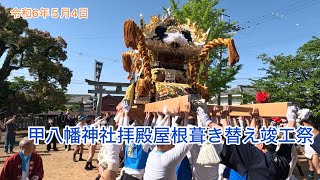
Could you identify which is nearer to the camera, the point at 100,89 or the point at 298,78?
the point at 298,78

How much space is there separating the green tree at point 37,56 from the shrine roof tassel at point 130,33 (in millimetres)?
13907

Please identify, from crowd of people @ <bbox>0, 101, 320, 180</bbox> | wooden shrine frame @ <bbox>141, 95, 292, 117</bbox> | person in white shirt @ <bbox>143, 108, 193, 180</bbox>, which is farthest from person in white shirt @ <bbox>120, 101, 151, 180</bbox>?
person in white shirt @ <bbox>143, 108, 193, 180</bbox>

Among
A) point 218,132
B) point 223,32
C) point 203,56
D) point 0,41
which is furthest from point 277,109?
point 0,41

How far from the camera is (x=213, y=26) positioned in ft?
47.5

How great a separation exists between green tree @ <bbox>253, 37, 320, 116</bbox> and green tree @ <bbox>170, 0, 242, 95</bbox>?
1993mm

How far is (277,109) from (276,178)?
27.6 inches

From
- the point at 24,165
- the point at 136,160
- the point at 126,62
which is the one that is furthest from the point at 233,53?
the point at 24,165

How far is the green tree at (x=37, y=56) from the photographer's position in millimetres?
18592

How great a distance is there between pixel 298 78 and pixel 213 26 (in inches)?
184

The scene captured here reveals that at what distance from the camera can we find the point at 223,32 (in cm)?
1488

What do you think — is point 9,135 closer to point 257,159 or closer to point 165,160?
point 165,160

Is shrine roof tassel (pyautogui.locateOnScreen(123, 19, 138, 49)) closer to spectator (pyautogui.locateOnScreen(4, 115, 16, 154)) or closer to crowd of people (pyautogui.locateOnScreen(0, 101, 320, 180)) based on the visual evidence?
crowd of people (pyautogui.locateOnScreen(0, 101, 320, 180))

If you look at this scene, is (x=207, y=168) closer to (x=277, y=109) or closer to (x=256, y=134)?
(x=256, y=134)

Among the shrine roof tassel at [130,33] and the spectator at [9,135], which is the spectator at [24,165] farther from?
the spectator at [9,135]
